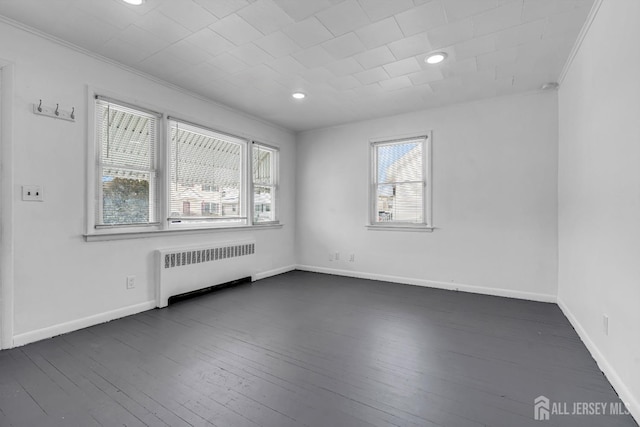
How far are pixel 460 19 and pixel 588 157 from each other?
1.55 metres

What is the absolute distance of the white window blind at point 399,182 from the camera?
454 centimetres

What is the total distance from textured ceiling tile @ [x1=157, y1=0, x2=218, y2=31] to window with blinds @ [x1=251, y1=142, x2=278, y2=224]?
2.39 metres

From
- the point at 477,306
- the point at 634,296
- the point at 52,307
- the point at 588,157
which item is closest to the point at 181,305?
the point at 52,307

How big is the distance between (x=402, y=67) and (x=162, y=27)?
90.4 inches

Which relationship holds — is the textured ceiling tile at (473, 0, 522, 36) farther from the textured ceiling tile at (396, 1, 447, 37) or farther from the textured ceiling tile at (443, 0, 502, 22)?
the textured ceiling tile at (396, 1, 447, 37)

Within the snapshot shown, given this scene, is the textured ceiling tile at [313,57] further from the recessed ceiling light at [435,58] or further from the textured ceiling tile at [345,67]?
the recessed ceiling light at [435,58]

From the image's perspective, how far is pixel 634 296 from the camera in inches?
64.1

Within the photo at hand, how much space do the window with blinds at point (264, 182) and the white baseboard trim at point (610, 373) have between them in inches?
164

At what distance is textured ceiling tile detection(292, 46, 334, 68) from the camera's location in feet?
9.27

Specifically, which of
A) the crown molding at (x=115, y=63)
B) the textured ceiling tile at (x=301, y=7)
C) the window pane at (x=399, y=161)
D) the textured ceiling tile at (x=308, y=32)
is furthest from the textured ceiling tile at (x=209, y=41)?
the window pane at (x=399, y=161)

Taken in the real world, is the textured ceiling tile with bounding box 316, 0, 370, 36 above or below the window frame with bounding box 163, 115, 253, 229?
above

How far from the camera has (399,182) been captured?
4.71 metres

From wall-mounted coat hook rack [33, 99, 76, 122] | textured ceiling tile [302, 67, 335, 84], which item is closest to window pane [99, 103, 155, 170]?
wall-mounted coat hook rack [33, 99, 76, 122]

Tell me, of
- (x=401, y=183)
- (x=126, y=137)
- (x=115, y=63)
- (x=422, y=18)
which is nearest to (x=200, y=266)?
(x=126, y=137)
